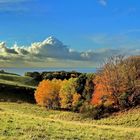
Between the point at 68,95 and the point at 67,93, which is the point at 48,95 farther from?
the point at 68,95

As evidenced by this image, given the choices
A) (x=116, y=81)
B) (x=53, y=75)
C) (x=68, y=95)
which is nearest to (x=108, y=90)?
(x=116, y=81)

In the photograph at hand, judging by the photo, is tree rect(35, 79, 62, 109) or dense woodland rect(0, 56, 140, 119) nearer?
dense woodland rect(0, 56, 140, 119)

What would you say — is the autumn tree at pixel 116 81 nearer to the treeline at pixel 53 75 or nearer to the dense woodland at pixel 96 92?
the dense woodland at pixel 96 92

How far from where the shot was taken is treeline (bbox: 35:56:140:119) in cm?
7956

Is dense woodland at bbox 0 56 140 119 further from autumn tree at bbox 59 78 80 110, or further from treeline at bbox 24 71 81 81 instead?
treeline at bbox 24 71 81 81

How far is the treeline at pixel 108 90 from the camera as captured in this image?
→ 79556 millimetres

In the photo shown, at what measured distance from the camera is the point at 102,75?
3583 inches

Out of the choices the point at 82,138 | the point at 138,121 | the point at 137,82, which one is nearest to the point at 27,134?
the point at 82,138

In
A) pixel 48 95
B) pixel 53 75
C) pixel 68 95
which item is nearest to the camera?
pixel 68 95

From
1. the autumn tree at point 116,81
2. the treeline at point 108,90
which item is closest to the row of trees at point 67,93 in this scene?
the treeline at point 108,90

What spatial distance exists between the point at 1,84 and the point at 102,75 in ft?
162

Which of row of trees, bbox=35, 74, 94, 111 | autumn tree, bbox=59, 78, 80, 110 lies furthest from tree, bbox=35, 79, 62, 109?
autumn tree, bbox=59, 78, 80, 110

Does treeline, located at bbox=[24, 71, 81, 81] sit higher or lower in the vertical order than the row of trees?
higher

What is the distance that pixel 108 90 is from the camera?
88.2m
